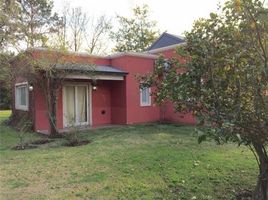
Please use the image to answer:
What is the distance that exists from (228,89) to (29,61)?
32.9 feet

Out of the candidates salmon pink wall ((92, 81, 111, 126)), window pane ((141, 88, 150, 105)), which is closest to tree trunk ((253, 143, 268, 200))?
salmon pink wall ((92, 81, 111, 126))

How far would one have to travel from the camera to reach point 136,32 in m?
42.0

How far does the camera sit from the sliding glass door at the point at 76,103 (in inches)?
638

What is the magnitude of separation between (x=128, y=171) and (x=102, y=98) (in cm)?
1088

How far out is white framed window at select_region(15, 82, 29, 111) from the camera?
16.4 metres

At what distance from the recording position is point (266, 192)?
18.1ft

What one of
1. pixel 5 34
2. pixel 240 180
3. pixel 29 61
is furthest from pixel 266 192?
pixel 5 34

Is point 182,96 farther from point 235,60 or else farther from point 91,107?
point 91,107

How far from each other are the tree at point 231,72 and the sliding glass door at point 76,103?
11779 millimetres

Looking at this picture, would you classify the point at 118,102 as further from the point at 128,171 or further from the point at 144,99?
the point at 128,171

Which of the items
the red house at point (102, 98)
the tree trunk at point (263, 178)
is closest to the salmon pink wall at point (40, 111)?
the red house at point (102, 98)

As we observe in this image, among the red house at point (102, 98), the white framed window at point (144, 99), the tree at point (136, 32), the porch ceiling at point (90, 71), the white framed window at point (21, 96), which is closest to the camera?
the porch ceiling at point (90, 71)

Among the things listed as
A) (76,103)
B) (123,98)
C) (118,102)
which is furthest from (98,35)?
(76,103)

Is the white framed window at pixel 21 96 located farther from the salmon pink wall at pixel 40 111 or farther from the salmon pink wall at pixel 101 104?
the salmon pink wall at pixel 101 104
